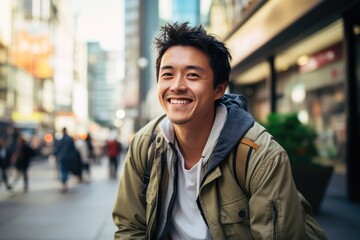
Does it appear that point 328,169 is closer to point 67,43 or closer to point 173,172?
point 173,172

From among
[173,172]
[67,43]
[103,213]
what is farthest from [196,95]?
[67,43]

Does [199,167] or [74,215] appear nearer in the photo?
[199,167]

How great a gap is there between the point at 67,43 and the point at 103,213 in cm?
9983

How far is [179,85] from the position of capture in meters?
2.10

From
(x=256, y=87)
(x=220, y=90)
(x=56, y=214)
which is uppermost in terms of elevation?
(x=256, y=87)

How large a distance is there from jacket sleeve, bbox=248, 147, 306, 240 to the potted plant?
4.88m

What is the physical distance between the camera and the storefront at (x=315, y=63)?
827cm

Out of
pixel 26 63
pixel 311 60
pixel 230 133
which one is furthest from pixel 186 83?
pixel 26 63

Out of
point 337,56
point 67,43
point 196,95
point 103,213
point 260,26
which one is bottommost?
point 103,213

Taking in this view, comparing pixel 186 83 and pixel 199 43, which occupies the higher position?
pixel 199 43

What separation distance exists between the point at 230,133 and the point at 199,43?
513 mm

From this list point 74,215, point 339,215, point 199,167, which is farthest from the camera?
point 74,215

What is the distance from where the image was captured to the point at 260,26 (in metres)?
10.9

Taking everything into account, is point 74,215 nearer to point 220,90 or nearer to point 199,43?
point 220,90
